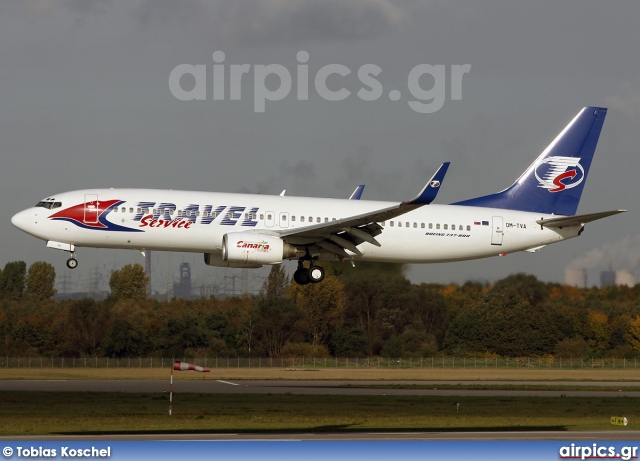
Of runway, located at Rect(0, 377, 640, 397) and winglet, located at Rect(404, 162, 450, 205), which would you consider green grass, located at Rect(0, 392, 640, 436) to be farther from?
winglet, located at Rect(404, 162, 450, 205)

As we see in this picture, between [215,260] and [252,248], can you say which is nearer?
[252,248]

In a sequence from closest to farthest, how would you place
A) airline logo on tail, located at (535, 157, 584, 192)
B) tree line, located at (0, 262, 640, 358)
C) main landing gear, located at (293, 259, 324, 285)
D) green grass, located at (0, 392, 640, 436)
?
green grass, located at (0, 392, 640, 436), main landing gear, located at (293, 259, 324, 285), airline logo on tail, located at (535, 157, 584, 192), tree line, located at (0, 262, 640, 358)

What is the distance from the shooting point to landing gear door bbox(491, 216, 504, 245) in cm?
4438

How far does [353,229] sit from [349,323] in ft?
119

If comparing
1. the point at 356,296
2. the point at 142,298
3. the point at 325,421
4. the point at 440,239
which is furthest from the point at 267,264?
the point at 142,298

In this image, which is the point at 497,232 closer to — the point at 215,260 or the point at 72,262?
the point at 215,260

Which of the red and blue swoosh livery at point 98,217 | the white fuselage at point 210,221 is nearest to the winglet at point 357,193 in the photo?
the white fuselage at point 210,221

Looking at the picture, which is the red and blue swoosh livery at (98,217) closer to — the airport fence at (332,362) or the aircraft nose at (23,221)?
the aircraft nose at (23,221)

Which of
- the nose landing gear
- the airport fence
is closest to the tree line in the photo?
the airport fence

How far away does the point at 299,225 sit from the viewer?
4162 cm

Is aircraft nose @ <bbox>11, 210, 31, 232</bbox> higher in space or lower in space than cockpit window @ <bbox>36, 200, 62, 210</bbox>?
lower

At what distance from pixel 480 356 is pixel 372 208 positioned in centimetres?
2707

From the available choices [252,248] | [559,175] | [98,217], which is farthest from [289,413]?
[559,175]

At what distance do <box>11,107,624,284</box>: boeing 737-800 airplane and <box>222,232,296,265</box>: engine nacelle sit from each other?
4cm
